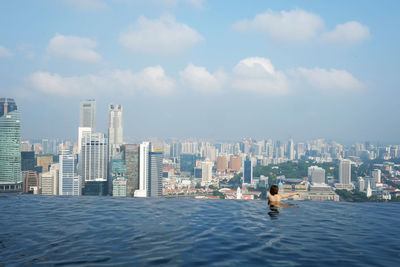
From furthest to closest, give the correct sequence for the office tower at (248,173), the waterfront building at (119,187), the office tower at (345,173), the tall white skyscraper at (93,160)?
the office tower at (248,173), the tall white skyscraper at (93,160), the office tower at (345,173), the waterfront building at (119,187)

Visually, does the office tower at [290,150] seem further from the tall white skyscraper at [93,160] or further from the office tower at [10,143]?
the office tower at [10,143]

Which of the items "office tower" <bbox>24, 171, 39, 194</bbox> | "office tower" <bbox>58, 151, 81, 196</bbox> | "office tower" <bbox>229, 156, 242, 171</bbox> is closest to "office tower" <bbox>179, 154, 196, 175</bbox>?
"office tower" <bbox>229, 156, 242, 171</bbox>

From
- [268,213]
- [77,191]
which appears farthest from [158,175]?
[268,213]

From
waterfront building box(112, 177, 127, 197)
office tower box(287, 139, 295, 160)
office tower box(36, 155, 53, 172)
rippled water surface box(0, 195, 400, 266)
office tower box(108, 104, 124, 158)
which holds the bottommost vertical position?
waterfront building box(112, 177, 127, 197)

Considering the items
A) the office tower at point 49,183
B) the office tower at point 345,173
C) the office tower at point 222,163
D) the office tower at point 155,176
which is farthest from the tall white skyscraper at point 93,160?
the office tower at point 345,173

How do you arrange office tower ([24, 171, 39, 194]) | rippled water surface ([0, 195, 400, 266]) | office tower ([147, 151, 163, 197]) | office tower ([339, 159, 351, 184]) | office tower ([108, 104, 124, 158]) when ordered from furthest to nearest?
office tower ([108, 104, 124, 158]) < office tower ([147, 151, 163, 197]) < office tower ([339, 159, 351, 184]) < office tower ([24, 171, 39, 194]) < rippled water surface ([0, 195, 400, 266])

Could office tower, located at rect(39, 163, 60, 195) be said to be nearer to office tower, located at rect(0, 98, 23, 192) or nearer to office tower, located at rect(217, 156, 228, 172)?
office tower, located at rect(0, 98, 23, 192)
